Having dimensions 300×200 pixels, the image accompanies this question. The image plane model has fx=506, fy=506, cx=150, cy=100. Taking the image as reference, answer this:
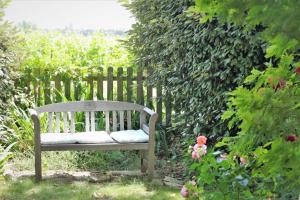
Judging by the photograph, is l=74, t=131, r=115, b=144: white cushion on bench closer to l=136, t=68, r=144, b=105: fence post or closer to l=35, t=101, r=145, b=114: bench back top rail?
l=35, t=101, r=145, b=114: bench back top rail

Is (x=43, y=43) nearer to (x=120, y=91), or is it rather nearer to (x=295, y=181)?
(x=120, y=91)

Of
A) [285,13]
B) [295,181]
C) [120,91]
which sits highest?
[285,13]

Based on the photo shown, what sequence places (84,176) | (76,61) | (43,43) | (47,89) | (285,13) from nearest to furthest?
(285,13) < (84,176) < (47,89) < (76,61) < (43,43)

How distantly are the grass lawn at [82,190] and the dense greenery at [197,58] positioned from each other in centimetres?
79

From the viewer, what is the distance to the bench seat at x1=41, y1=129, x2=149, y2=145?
18.7ft

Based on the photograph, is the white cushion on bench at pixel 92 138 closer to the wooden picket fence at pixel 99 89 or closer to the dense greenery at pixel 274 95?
the wooden picket fence at pixel 99 89

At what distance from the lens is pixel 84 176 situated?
5.98 metres

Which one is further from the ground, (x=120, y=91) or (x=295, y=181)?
(x=295, y=181)

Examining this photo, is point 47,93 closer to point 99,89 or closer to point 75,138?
point 99,89

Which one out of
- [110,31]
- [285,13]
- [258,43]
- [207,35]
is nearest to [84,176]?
[207,35]

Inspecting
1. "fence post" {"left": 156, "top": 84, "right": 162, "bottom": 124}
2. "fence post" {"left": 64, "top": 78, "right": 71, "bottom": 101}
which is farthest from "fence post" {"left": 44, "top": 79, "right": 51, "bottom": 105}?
"fence post" {"left": 156, "top": 84, "right": 162, "bottom": 124}

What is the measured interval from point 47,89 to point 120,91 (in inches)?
43.8

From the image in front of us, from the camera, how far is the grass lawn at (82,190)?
5195 millimetres

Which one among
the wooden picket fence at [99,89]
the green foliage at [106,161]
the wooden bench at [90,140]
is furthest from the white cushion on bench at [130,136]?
the wooden picket fence at [99,89]
